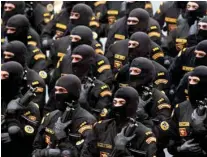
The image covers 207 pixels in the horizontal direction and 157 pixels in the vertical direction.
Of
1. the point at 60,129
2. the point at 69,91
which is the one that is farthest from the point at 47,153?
the point at 69,91

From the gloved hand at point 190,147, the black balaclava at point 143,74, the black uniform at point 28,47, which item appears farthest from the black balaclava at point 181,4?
the gloved hand at point 190,147

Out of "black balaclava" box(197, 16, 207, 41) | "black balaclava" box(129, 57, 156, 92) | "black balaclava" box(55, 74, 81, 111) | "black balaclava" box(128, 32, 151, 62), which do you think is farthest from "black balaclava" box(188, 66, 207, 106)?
"black balaclava" box(197, 16, 207, 41)

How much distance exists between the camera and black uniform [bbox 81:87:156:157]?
14.1 metres

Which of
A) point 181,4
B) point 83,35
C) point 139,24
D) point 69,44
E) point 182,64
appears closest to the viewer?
point 182,64

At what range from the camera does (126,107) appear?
14.4 meters

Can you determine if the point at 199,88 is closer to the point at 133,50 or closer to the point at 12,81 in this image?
the point at 133,50

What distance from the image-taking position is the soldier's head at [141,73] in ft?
51.9

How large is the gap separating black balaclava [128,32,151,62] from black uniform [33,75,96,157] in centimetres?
182

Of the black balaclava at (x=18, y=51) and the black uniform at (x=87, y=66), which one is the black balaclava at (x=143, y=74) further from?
the black balaclava at (x=18, y=51)

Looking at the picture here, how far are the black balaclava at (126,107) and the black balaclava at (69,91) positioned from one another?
778mm

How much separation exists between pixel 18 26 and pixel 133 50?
88.1 inches

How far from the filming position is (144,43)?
16938 mm

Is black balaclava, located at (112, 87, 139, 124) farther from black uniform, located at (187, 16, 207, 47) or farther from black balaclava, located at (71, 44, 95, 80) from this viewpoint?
black uniform, located at (187, 16, 207, 47)

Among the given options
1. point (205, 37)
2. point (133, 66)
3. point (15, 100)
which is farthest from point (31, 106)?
point (205, 37)
